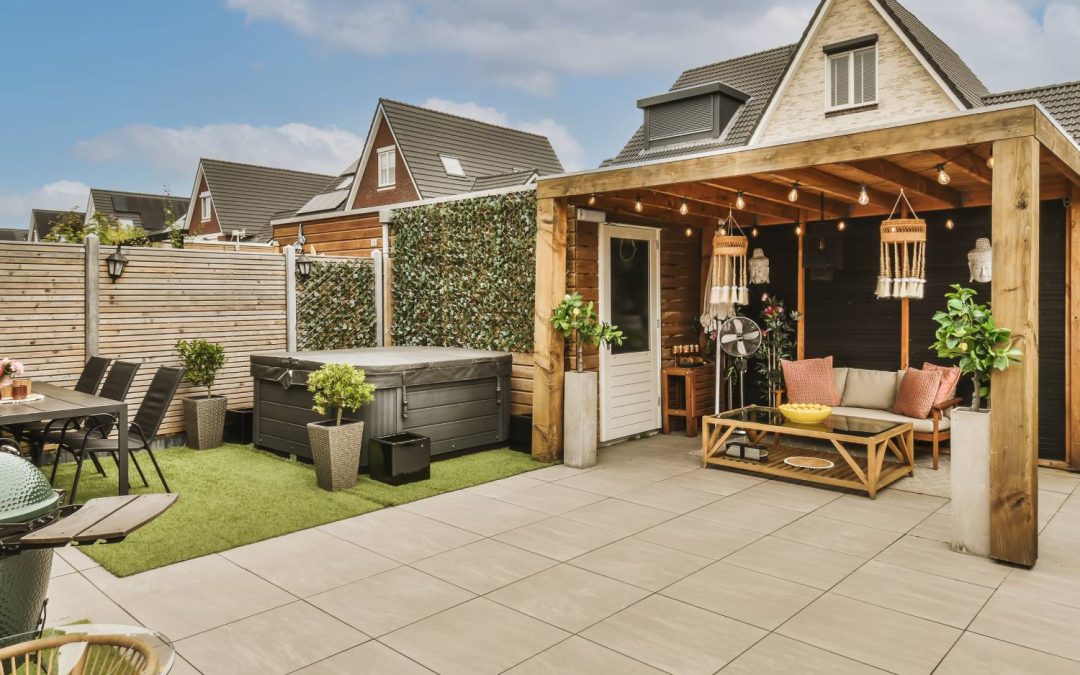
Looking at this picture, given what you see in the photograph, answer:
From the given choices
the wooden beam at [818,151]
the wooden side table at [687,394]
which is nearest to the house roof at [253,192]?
the wooden side table at [687,394]

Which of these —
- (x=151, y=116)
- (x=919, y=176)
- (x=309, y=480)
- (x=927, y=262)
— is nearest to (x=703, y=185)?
(x=919, y=176)

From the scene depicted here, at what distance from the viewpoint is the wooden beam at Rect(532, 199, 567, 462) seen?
20.1ft

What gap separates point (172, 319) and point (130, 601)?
13.6ft

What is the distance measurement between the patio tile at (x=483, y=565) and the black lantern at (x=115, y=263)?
4.46 m

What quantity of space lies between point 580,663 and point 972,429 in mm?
2686

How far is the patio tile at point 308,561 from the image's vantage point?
354 centimetres

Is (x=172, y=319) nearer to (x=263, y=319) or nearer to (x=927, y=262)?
(x=263, y=319)

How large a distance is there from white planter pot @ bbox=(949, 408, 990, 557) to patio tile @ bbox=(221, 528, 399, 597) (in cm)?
320

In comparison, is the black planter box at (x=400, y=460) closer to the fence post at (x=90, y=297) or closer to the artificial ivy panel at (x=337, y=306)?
the artificial ivy panel at (x=337, y=306)

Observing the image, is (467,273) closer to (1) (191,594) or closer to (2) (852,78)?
(1) (191,594)

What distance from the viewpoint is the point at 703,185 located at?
19.7ft

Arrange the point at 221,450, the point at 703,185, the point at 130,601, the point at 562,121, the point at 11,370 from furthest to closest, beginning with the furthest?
the point at 562,121, the point at 221,450, the point at 703,185, the point at 11,370, the point at 130,601

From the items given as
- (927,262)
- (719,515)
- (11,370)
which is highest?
(927,262)

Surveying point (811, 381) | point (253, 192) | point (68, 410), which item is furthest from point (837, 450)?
point (253, 192)
